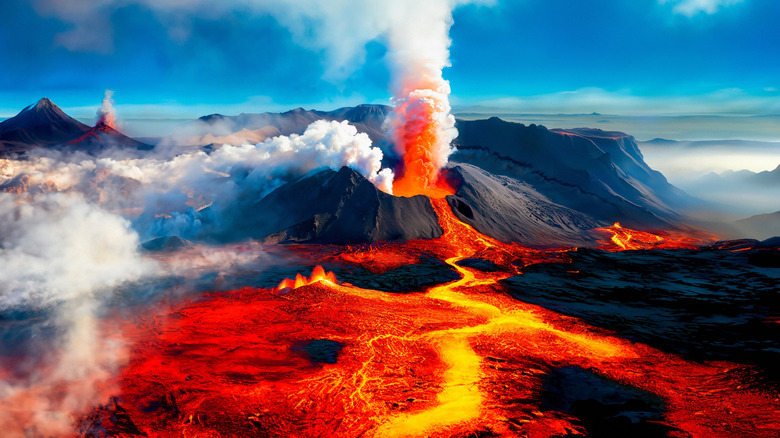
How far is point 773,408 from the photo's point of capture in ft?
63.6

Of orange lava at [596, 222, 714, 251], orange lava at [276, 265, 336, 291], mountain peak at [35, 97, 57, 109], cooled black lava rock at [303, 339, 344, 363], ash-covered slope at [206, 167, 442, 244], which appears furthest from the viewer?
mountain peak at [35, 97, 57, 109]

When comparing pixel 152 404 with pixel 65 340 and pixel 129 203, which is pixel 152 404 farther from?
pixel 129 203

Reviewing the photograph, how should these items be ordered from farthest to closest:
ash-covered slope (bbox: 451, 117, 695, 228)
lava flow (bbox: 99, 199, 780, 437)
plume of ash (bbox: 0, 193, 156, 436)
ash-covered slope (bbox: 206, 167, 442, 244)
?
ash-covered slope (bbox: 451, 117, 695, 228) → ash-covered slope (bbox: 206, 167, 442, 244) → lava flow (bbox: 99, 199, 780, 437) → plume of ash (bbox: 0, 193, 156, 436)

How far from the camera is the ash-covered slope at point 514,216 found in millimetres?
57938

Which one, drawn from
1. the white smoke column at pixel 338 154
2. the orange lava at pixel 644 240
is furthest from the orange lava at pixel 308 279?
the orange lava at pixel 644 240

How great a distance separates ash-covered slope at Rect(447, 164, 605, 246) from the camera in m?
57.9

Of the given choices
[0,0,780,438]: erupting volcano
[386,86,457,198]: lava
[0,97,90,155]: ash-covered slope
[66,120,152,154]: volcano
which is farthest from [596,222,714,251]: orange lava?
[0,97,90,155]: ash-covered slope

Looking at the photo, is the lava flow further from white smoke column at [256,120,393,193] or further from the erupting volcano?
white smoke column at [256,120,393,193]

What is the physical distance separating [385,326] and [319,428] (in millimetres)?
11336

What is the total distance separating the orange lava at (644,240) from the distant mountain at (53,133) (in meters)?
140

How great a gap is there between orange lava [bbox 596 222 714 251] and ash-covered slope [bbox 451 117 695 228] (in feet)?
17.8

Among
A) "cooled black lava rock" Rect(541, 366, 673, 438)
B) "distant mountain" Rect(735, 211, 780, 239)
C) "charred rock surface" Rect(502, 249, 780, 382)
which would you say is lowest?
"cooled black lava rock" Rect(541, 366, 673, 438)

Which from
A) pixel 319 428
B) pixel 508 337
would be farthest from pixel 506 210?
pixel 319 428

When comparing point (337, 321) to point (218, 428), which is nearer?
point (218, 428)
